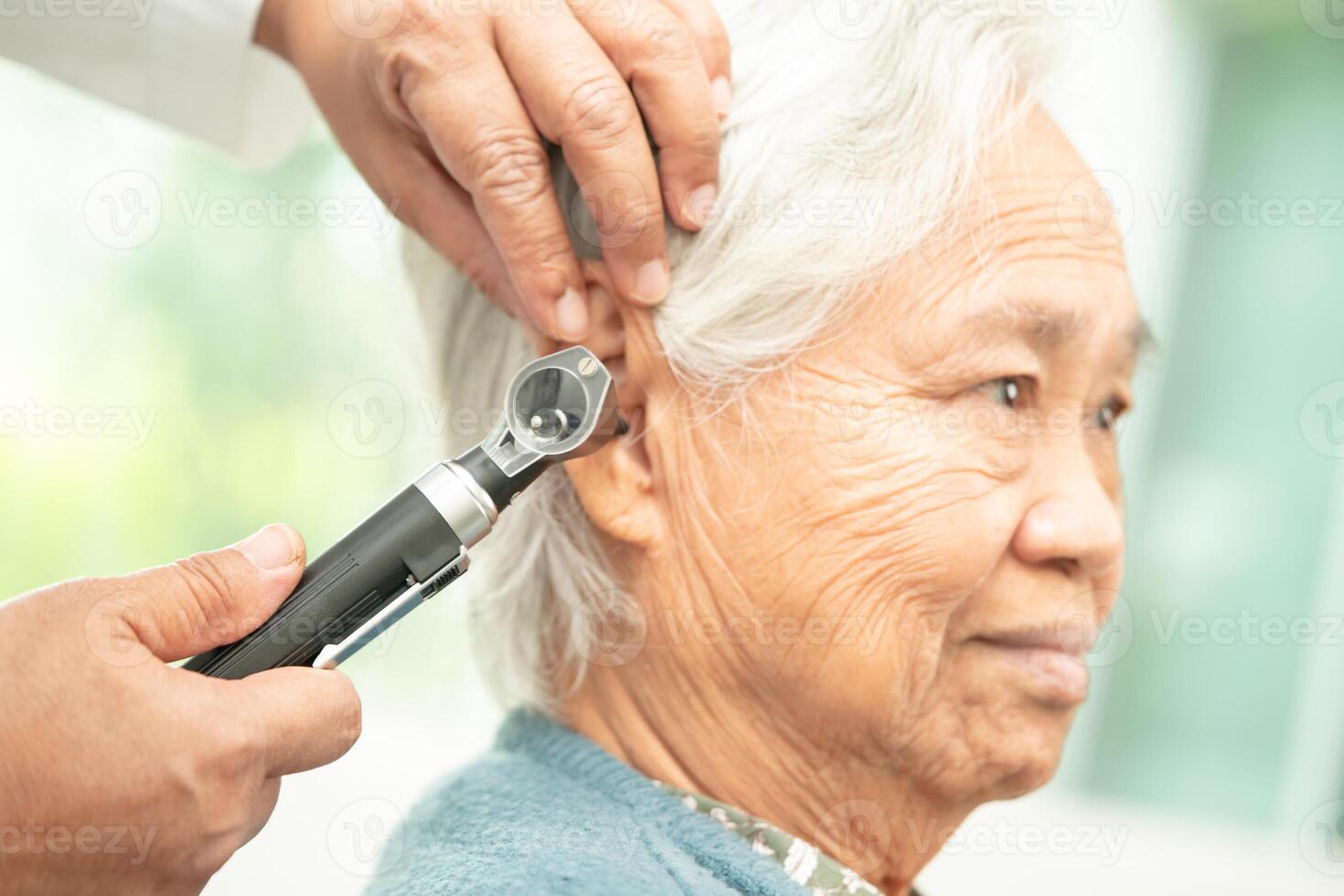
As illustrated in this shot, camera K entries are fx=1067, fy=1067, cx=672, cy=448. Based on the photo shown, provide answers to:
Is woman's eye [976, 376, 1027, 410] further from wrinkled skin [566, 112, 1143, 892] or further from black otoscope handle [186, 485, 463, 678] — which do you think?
black otoscope handle [186, 485, 463, 678]

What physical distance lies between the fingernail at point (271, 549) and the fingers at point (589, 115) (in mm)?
338

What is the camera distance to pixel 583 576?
0.98 metres

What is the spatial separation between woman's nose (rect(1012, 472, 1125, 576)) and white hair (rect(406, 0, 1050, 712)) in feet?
0.84

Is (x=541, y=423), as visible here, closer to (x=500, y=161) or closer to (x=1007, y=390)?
(x=500, y=161)

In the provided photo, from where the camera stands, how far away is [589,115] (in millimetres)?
795

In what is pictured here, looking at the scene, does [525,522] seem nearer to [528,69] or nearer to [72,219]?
[528,69]

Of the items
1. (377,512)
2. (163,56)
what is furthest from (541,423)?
(163,56)

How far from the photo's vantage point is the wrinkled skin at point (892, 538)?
0.88 m

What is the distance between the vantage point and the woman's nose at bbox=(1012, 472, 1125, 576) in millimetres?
919

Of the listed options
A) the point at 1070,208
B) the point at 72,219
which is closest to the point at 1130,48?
the point at 1070,208

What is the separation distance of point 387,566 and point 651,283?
321 millimetres

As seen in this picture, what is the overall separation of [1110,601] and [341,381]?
1.60m

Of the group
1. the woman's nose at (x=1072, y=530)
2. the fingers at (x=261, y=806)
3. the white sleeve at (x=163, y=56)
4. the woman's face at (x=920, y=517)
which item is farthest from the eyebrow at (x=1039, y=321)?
the white sleeve at (x=163, y=56)

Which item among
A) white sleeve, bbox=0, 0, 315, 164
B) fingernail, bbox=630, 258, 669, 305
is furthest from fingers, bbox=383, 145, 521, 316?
white sleeve, bbox=0, 0, 315, 164
